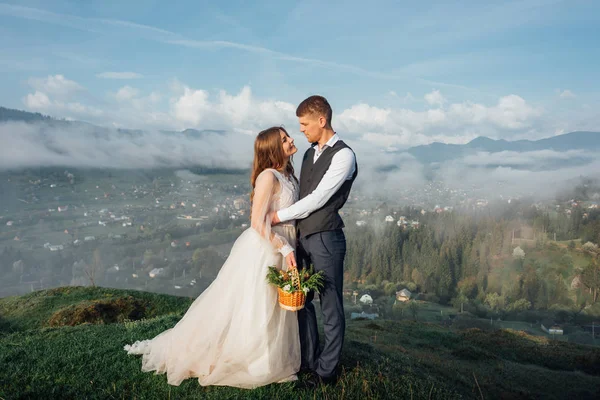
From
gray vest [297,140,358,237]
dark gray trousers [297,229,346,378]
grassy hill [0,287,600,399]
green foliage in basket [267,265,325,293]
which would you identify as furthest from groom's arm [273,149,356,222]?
grassy hill [0,287,600,399]

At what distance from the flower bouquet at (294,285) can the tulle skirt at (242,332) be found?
339mm

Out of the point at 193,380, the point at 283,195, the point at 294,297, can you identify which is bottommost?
the point at 193,380

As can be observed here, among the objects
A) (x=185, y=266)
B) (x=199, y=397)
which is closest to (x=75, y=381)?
(x=199, y=397)

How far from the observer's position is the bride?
5512mm

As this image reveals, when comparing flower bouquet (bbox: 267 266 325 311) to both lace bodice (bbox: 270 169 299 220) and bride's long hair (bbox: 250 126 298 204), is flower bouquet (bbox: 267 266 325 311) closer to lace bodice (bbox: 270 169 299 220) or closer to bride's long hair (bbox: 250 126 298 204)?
lace bodice (bbox: 270 169 299 220)

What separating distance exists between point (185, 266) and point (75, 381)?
449 feet

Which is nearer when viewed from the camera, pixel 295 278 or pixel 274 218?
pixel 295 278

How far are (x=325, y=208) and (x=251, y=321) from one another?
5.60 feet

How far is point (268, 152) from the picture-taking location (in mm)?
5535

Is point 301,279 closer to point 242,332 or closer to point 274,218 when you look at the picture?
point 274,218

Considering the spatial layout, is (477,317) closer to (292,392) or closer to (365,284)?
(365,284)

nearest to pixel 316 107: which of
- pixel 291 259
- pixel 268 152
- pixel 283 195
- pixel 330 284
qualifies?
pixel 268 152

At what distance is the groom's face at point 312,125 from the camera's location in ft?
17.5

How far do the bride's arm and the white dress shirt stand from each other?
0.98 feet
